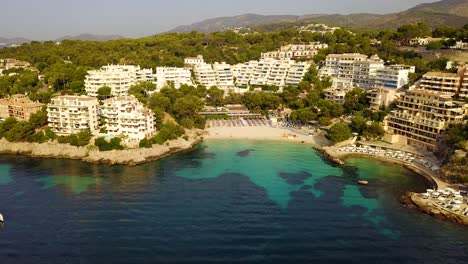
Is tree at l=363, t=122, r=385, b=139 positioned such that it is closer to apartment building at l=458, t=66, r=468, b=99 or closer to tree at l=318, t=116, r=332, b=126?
tree at l=318, t=116, r=332, b=126


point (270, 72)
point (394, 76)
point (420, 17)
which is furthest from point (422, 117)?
point (420, 17)

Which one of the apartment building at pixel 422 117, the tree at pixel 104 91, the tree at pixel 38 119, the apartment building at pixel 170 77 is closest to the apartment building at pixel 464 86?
the apartment building at pixel 422 117

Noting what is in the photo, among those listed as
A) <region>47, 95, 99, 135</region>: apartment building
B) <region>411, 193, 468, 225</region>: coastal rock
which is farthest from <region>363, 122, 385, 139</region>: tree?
<region>47, 95, 99, 135</region>: apartment building

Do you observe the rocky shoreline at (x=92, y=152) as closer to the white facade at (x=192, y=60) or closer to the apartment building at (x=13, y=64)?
the apartment building at (x=13, y=64)

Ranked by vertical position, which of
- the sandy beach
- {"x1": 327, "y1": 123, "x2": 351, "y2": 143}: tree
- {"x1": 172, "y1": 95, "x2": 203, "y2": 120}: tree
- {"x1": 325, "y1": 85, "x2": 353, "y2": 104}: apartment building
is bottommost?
the sandy beach

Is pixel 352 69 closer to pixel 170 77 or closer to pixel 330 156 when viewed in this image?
pixel 330 156

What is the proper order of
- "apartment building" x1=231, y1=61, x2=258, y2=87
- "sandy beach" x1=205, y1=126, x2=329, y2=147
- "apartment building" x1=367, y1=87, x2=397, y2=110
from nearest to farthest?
"sandy beach" x1=205, y1=126, x2=329, y2=147 → "apartment building" x1=367, y1=87, x2=397, y2=110 → "apartment building" x1=231, y1=61, x2=258, y2=87

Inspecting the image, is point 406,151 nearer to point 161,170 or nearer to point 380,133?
point 380,133
